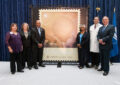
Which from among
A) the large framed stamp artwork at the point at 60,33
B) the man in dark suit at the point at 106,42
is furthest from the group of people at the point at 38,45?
the large framed stamp artwork at the point at 60,33

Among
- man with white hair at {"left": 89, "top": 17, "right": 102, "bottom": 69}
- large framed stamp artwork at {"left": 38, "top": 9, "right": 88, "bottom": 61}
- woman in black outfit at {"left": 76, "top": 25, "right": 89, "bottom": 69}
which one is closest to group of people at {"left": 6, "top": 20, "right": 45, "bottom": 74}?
large framed stamp artwork at {"left": 38, "top": 9, "right": 88, "bottom": 61}

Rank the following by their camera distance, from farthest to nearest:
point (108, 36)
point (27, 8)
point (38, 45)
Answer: point (27, 8) → point (38, 45) → point (108, 36)

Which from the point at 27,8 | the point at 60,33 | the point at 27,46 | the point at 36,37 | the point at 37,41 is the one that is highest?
the point at 27,8

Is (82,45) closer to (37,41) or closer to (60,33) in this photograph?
(60,33)

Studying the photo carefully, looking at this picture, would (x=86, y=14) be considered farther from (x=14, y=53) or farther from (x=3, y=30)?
(x=3, y=30)

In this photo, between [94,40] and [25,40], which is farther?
[94,40]

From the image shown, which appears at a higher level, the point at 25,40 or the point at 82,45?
the point at 25,40

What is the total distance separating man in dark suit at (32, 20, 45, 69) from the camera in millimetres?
4219

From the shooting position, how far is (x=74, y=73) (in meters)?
3.81

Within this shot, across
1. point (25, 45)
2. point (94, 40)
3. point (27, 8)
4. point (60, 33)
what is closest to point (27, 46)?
point (25, 45)

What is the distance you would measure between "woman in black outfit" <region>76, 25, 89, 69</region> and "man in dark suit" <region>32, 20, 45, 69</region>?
3.21 feet

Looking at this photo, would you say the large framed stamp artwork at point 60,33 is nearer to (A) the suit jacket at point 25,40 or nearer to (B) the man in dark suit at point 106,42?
(A) the suit jacket at point 25,40

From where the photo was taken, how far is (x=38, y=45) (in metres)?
4.25

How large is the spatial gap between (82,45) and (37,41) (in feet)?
3.91
